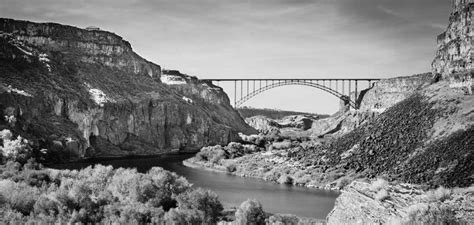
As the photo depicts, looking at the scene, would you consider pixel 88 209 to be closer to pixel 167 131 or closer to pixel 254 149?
pixel 254 149

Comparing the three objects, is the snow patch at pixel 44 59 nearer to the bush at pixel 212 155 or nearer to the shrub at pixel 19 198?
the bush at pixel 212 155

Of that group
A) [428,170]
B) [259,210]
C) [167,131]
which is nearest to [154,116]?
[167,131]

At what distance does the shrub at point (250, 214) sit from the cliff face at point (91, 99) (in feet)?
253

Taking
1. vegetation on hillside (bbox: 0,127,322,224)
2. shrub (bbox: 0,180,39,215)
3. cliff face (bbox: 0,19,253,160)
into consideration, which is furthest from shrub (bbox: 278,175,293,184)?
shrub (bbox: 0,180,39,215)

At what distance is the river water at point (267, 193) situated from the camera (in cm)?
6462

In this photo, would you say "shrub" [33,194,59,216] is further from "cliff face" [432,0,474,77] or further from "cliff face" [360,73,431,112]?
"cliff face" [360,73,431,112]

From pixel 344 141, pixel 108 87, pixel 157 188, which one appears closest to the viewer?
pixel 157 188

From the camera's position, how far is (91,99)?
5842 inches

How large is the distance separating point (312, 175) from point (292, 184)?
4.09 metres

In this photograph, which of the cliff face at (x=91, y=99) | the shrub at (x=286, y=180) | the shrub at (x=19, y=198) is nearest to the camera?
the shrub at (x=19, y=198)

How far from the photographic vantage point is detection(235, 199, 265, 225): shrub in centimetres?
4260

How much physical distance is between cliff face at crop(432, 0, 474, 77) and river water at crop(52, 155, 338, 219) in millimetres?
38099

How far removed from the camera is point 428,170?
70.0m

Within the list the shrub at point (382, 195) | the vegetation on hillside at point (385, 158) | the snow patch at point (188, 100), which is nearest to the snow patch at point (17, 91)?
the vegetation on hillside at point (385, 158)
